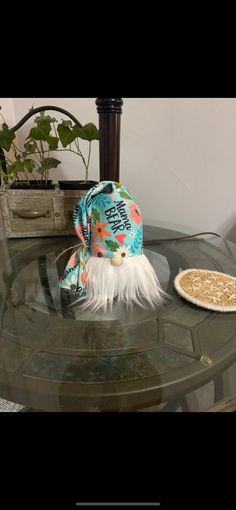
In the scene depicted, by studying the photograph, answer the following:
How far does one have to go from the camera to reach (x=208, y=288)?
45 centimetres

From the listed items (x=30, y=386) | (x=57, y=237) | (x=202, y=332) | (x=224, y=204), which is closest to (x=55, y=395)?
(x=30, y=386)

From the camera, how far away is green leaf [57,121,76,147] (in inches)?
25.0

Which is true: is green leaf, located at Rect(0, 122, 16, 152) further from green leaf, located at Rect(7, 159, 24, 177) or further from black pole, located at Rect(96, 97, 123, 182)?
black pole, located at Rect(96, 97, 123, 182)

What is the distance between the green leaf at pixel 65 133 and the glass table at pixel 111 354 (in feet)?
1.23

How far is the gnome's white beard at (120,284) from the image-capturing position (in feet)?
1.44

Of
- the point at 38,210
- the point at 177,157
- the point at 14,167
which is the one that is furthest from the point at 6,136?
the point at 177,157

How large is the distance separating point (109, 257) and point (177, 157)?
541 millimetres

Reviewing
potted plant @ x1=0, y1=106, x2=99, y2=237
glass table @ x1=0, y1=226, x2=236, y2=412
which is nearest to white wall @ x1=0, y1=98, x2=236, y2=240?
potted plant @ x1=0, y1=106, x2=99, y2=237

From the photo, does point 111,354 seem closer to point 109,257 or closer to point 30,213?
point 109,257

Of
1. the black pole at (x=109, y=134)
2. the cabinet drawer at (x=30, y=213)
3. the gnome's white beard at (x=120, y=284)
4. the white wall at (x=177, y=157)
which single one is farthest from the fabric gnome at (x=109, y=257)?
the white wall at (x=177, y=157)

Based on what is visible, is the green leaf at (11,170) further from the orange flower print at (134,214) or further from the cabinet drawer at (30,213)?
the orange flower print at (134,214)

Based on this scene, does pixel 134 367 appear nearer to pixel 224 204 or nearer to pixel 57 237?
pixel 57 237

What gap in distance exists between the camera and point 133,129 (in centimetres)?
85

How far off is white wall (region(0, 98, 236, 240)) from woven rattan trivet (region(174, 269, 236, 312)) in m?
0.37
